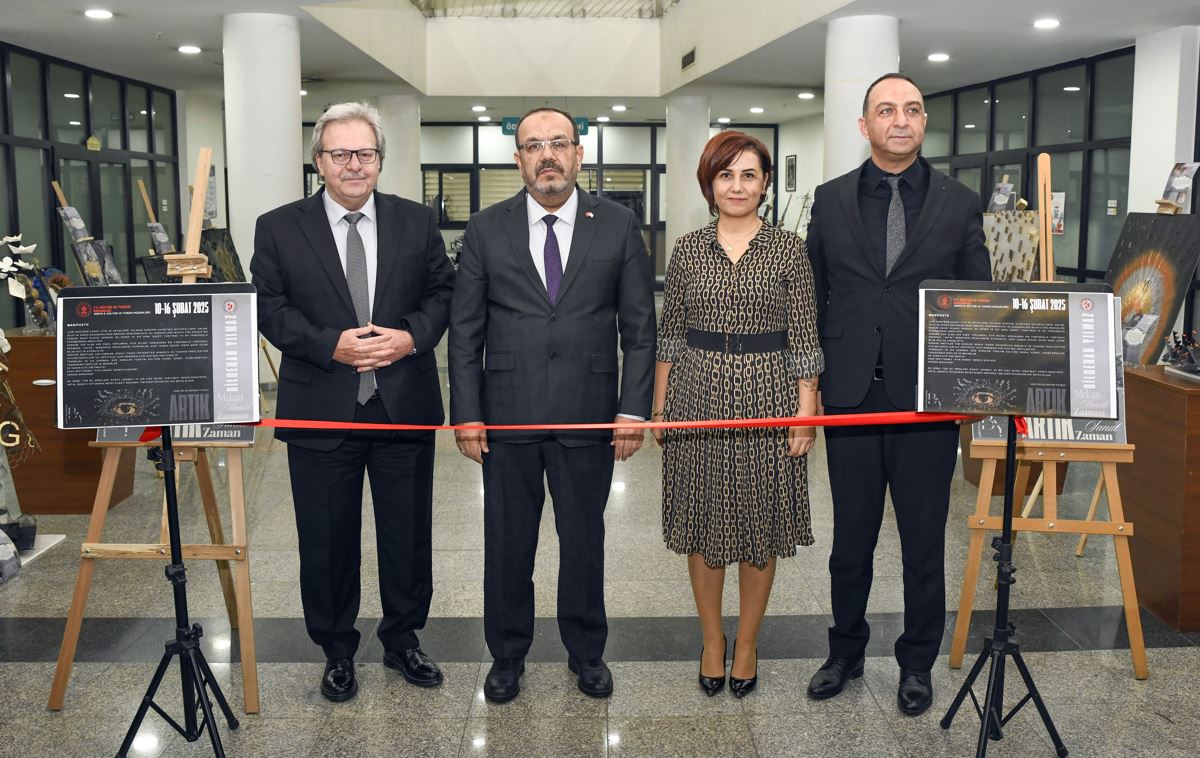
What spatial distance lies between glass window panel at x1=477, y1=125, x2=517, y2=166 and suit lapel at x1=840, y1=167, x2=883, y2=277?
20.1 metres

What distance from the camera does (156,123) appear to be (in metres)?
15.4

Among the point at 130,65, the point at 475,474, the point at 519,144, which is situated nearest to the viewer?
the point at 519,144

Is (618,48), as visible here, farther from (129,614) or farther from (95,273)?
(129,614)

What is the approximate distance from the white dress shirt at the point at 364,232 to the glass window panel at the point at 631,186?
20.1 metres

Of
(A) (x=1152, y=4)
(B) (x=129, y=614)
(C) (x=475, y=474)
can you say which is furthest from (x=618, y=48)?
(B) (x=129, y=614)

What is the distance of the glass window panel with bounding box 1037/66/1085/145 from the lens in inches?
478

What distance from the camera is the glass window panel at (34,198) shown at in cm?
1122

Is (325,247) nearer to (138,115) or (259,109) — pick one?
(259,109)

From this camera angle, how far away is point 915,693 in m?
3.54

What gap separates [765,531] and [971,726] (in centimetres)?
88

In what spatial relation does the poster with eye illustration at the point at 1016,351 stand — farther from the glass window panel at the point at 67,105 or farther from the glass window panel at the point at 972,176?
the glass window panel at the point at 972,176

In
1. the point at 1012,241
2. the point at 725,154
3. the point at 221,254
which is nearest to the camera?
the point at 725,154

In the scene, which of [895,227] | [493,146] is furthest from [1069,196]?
[493,146]

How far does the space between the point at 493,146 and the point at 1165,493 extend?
20.2m
